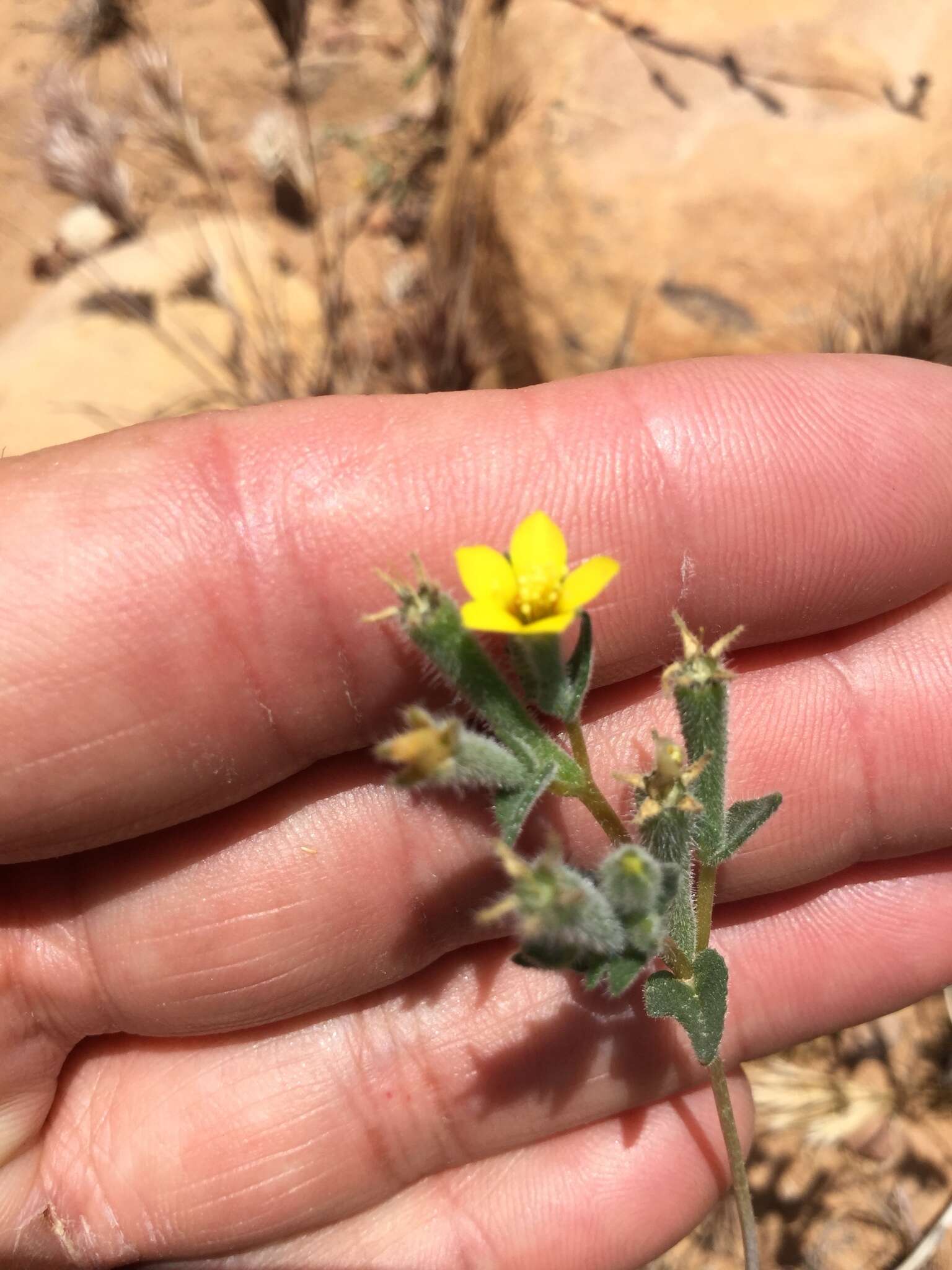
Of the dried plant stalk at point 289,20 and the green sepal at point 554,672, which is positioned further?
the dried plant stalk at point 289,20

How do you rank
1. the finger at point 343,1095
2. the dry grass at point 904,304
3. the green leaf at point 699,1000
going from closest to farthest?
the green leaf at point 699,1000 → the finger at point 343,1095 → the dry grass at point 904,304

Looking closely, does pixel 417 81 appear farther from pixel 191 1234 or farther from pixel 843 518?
pixel 191 1234

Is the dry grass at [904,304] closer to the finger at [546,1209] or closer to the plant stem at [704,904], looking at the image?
the plant stem at [704,904]

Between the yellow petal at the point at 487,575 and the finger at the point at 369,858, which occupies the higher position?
the yellow petal at the point at 487,575

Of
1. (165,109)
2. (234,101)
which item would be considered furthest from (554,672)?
(234,101)

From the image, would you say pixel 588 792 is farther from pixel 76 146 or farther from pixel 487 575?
pixel 76 146

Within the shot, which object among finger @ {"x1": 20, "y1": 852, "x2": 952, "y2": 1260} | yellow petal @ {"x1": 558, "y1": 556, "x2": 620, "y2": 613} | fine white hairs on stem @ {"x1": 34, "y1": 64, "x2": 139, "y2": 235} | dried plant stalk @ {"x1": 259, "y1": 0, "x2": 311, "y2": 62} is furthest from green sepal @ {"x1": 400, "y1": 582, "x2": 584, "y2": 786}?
fine white hairs on stem @ {"x1": 34, "y1": 64, "x2": 139, "y2": 235}

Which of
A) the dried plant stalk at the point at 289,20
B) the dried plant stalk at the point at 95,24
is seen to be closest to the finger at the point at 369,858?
the dried plant stalk at the point at 289,20
